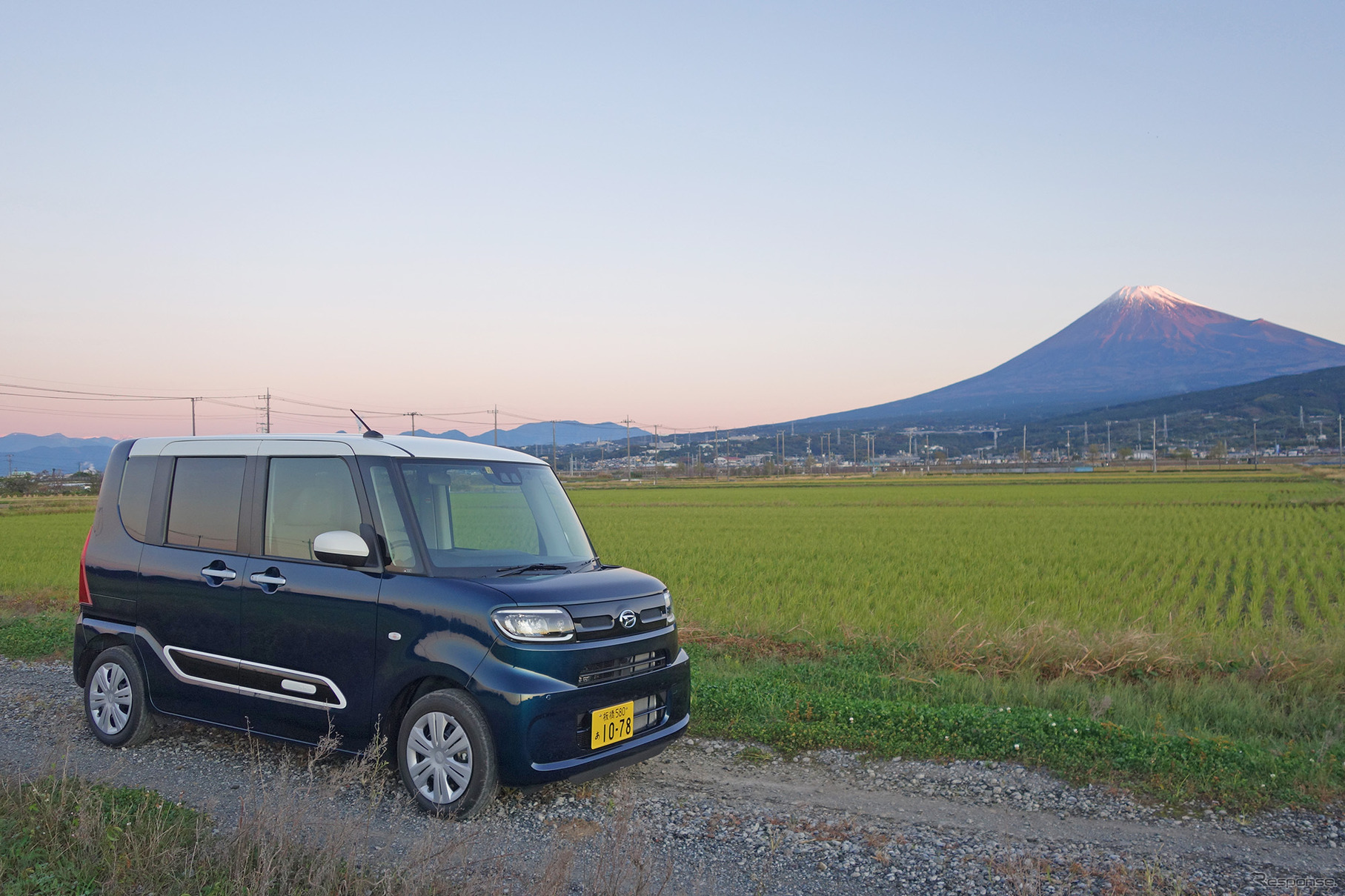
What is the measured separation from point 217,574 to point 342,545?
1.21 meters

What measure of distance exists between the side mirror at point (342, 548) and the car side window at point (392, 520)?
0.15m

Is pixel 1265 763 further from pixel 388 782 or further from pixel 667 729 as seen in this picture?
pixel 388 782

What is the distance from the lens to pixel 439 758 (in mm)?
4324

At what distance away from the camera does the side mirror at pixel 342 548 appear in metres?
4.54

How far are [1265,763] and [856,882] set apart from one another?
2.89 metres

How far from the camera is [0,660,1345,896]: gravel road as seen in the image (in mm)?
3633

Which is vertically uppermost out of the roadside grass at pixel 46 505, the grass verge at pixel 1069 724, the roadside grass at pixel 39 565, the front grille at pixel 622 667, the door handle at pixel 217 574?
the door handle at pixel 217 574

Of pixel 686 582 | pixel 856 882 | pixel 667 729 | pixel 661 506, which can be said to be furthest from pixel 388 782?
pixel 661 506

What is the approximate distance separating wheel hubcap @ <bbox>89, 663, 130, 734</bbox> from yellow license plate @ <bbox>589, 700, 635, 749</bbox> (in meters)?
3.37

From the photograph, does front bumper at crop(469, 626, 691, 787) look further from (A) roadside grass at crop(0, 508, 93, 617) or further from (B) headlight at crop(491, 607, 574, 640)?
(A) roadside grass at crop(0, 508, 93, 617)

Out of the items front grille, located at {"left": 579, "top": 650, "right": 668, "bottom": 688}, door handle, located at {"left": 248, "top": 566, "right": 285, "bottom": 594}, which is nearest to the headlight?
front grille, located at {"left": 579, "top": 650, "right": 668, "bottom": 688}

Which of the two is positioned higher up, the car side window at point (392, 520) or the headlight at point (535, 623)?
the car side window at point (392, 520)

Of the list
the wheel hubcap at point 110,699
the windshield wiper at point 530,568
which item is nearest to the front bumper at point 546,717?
the windshield wiper at point 530,568

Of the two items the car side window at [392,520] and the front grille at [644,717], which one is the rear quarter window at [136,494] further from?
the front grille at [644,717]
